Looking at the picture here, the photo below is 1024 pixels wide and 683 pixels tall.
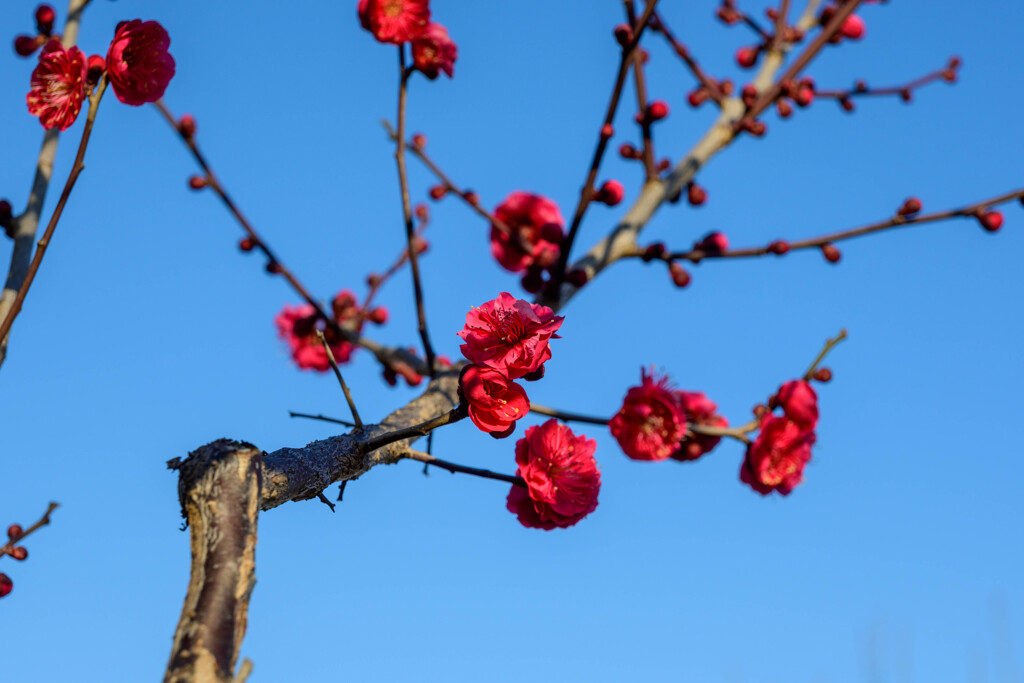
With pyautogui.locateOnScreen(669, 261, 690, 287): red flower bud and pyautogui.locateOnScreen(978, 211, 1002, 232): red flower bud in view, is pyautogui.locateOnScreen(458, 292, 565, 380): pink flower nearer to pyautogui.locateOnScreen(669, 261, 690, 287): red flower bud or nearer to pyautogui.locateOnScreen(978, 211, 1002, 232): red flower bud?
pyautogui.locateOnScreen(669, 261, 690, 287): red flower bud

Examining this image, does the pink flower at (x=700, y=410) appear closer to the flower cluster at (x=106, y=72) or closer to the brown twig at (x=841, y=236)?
the brown twig at (x=841, y=236)

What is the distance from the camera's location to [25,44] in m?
2.16

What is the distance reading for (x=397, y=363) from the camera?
299 cm

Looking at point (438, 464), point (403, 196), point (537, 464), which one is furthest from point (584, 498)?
point (403, 196)

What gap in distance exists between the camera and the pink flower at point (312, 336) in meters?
3.80

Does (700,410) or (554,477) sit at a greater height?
(700,410)

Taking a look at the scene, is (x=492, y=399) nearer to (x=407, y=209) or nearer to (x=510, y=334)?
(x=510, y=334)

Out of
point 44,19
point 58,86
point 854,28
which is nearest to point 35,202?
point 58,86

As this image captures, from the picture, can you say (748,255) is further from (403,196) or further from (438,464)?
(438,464)

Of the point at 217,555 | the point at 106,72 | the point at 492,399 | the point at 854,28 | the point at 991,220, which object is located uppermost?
the point at 854,28

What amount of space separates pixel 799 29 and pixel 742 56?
0.35m

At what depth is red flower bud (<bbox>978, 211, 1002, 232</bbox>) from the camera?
2.63 m

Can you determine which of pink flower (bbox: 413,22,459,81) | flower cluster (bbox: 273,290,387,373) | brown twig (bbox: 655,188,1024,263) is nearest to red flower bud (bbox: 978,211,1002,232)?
brown twig (bbox: 655,188,1024,263)

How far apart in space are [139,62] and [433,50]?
3.09ft
